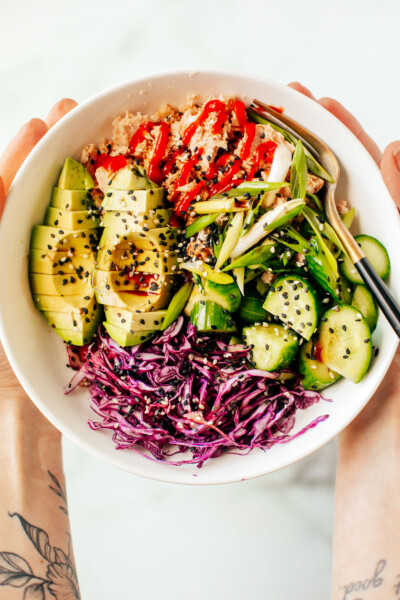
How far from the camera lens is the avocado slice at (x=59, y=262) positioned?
7.00ft

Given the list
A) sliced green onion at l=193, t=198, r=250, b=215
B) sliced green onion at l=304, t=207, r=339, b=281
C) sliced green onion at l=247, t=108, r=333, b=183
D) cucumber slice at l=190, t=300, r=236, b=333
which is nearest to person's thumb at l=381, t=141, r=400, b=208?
sliced green onion at l=247, t=108, r=333, b=183

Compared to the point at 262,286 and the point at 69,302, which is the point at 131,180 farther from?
the point at 262,286

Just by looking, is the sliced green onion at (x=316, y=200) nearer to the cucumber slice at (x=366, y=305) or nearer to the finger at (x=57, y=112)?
the cucumber slice at (x=366, y=305)

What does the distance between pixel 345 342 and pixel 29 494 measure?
1648 millimetres

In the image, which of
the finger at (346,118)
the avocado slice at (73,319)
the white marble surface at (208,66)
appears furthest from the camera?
the white marble surface at (208,66)

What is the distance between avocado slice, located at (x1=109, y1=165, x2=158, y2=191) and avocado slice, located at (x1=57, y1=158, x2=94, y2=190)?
0.15 meters

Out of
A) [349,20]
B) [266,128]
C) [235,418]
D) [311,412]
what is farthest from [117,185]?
[349,20]

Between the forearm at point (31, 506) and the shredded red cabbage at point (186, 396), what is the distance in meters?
0.45

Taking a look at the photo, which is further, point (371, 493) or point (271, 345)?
point (371, 493)

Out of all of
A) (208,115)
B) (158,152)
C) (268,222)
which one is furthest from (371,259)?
(158,152)

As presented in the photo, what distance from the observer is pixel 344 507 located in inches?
93.2

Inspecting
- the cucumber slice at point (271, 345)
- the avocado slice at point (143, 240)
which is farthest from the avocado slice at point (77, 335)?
the cucumber slice at point (271, 345)

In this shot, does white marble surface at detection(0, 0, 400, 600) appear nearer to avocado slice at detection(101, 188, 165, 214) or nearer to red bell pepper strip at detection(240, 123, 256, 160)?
red bell pepper strip at detection(240, 123, 256, 160)

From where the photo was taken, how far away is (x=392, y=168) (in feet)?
6.95
